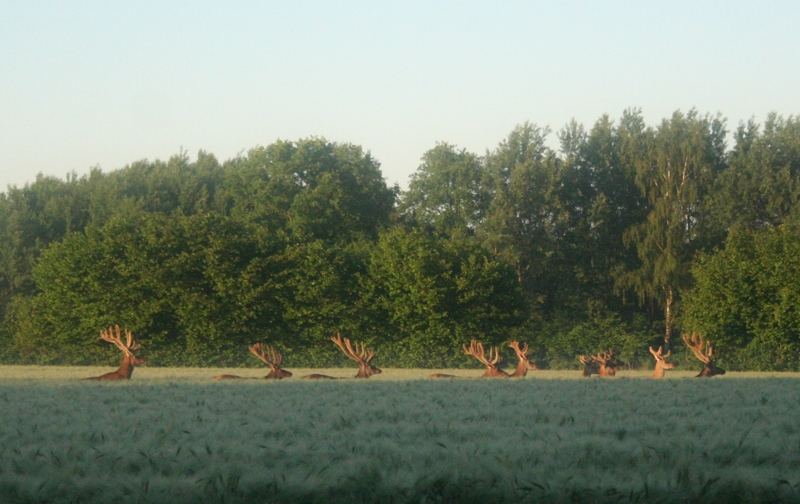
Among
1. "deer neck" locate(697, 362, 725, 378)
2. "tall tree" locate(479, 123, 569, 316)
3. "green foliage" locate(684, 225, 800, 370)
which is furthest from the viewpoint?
"tall tree" locate(479, 123, 569, 316)

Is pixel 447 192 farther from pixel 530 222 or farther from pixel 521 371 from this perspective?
pixel 521 371

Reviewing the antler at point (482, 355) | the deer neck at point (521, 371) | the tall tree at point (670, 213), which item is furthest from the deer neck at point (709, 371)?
the tall tree at point (670, 213)

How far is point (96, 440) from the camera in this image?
1015 cm

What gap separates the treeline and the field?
119ft

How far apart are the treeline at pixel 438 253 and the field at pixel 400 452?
36193 mm

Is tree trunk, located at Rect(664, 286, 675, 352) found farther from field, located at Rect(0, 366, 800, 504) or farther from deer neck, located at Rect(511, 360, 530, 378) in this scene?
field, located at Rect(0, 366, 800, 504)

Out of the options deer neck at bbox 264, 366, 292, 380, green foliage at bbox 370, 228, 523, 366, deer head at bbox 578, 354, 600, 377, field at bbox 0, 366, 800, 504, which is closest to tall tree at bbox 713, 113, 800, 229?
green foliage at bbox 370, 228, 523, 366

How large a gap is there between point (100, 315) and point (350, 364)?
12.0m

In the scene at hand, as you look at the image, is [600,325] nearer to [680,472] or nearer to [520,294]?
[520,294]

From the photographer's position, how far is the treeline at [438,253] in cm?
5112

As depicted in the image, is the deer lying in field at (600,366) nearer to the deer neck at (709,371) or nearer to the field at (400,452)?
the deer neck at (709,371)

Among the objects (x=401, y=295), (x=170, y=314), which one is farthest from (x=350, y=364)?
(x=170, y=314)

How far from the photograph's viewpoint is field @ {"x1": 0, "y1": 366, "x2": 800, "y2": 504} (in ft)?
24.2

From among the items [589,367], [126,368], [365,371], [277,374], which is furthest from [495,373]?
[126,368]
